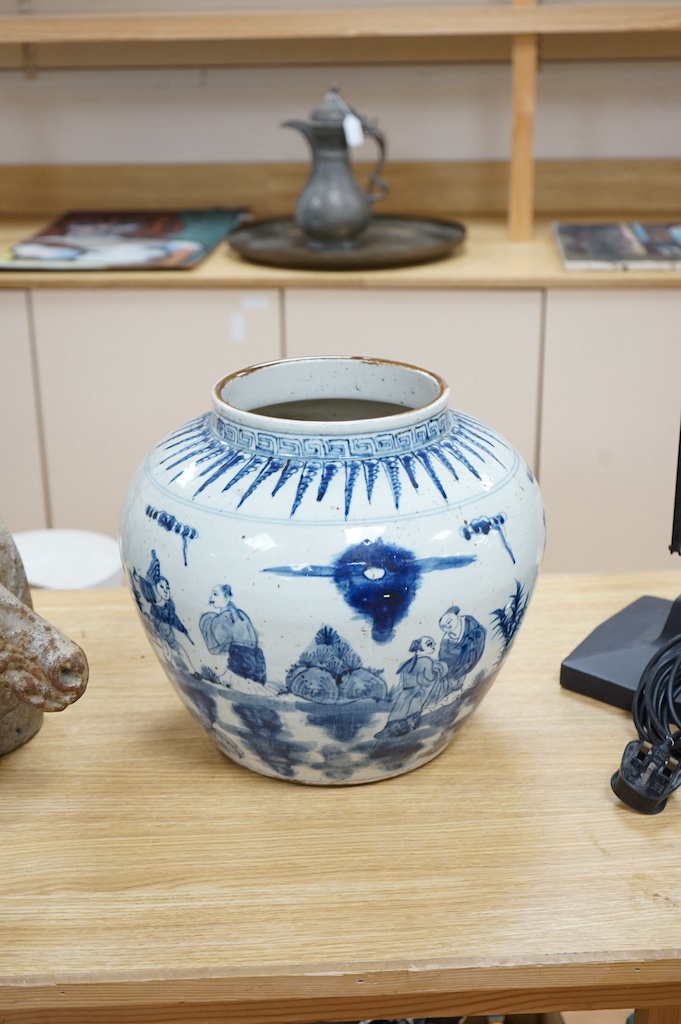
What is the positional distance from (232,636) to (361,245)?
5.36 ft

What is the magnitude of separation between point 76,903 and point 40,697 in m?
0.13

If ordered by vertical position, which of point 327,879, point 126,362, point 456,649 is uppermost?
point 456,649

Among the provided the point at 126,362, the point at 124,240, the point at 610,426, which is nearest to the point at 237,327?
the point at 126,362

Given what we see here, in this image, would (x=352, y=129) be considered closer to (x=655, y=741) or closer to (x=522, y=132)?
(x=522, y=132)

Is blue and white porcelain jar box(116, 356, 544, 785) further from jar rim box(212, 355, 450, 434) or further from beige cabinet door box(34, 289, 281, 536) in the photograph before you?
beige cabinet door box(34, 289, 281, 536)

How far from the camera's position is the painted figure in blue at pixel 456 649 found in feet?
2.29

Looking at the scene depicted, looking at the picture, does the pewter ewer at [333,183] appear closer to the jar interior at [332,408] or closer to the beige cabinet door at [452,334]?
the beige cabinet door at [452,334]

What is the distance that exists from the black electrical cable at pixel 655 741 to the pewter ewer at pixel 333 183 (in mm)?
1451

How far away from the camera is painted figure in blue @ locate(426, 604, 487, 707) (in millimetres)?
699

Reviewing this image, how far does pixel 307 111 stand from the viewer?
2.54 m

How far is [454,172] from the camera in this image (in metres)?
2.53

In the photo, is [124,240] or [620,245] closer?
[620,245]

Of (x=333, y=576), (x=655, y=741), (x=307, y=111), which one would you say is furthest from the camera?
(x=307, y=111)

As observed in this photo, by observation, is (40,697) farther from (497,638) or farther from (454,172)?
(454,172)
